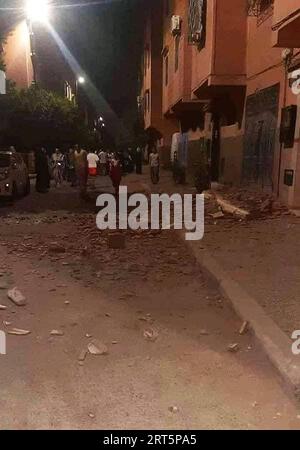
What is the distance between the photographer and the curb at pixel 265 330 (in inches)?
130

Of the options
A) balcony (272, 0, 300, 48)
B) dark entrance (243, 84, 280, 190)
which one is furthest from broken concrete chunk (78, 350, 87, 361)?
dark entrance (243, 84, 280, 190)

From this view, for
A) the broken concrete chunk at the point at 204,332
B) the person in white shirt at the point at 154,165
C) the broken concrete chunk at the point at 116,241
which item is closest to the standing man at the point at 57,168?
the person in white shirt at the point at 154,165

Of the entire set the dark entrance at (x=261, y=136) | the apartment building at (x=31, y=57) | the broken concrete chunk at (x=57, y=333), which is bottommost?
the broken concrete chunk at (x=57, y=333)

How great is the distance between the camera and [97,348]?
4012mm

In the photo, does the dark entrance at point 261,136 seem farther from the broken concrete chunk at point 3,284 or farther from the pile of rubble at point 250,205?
the broken concrete chunk at point 3,284

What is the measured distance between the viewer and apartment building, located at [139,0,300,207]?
991cm

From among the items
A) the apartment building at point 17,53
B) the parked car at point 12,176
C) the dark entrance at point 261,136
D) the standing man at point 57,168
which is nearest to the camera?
the dark entrance at point 261,136

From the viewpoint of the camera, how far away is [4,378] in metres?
3.48

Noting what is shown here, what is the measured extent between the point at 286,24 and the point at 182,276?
549 cm

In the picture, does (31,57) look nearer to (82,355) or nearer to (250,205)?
(250,205)

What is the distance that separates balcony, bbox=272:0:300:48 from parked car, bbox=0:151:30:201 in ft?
29.2

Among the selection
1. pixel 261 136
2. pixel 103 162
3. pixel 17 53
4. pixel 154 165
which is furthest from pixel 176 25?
pixel 17 53

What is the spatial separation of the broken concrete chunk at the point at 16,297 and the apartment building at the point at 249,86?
6689 millimetres

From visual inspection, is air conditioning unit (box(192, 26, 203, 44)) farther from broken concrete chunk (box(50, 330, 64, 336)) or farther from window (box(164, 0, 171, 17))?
broken concrete chunk (box(50, 330, 64, 336))
